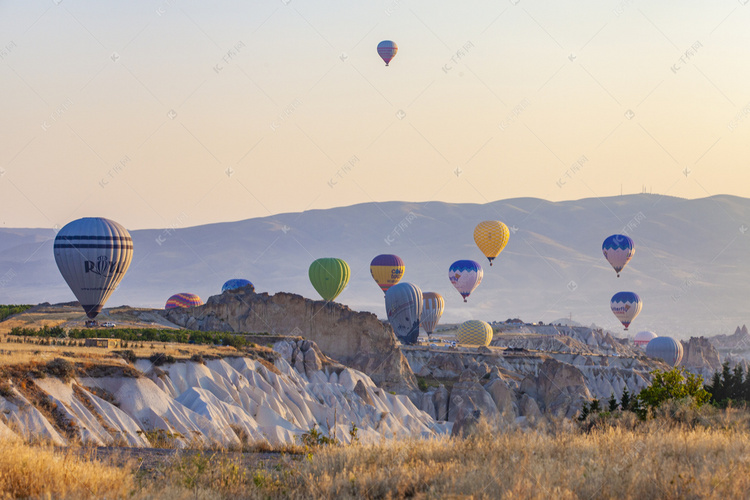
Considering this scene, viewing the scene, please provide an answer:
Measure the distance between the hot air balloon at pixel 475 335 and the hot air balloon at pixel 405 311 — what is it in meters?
17.1

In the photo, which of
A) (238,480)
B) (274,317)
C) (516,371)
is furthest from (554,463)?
(516,371)

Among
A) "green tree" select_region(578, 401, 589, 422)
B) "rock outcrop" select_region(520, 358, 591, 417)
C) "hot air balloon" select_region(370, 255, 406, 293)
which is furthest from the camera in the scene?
"hot air balloon" select_region(370, 255, 406, 293)

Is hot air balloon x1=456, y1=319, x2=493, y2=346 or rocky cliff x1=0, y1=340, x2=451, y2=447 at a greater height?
hot air balloon x1=456, y1=319, x2=493, y2=346

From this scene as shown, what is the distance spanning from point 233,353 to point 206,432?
16.5 metres

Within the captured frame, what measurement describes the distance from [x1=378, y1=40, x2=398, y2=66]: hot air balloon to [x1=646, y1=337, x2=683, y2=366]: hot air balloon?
80.6 metres

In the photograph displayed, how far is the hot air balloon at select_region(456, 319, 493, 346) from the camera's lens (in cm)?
14438

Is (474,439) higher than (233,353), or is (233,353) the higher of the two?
(233,353)

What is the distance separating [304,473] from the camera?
54.8ft

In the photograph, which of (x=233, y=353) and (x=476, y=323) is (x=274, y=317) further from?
(x=476, y=323)

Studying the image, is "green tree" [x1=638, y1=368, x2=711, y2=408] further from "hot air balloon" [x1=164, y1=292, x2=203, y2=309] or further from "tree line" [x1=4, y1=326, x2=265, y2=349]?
"hot air balloon" [x1=164, y1=292, x2=203, y2=309]

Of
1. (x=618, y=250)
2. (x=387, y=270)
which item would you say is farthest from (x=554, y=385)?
(x=618, y=250)

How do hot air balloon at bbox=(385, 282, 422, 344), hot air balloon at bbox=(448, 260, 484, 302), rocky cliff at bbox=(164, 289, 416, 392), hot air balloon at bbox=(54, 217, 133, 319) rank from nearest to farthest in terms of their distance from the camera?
hot air balloon at bbox=(54, 217, 133, 319) → rocky cliff at bbox=(164, 289, 416, 392) → hot air balloon at bbox=(385, 282, 422, 344) → hot air balloon at bbox=(448, 260, 484, 302)

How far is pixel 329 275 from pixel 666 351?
68639mm

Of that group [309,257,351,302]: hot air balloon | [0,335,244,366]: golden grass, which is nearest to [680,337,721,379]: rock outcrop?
[309,257,351,302]: hot air balloon
